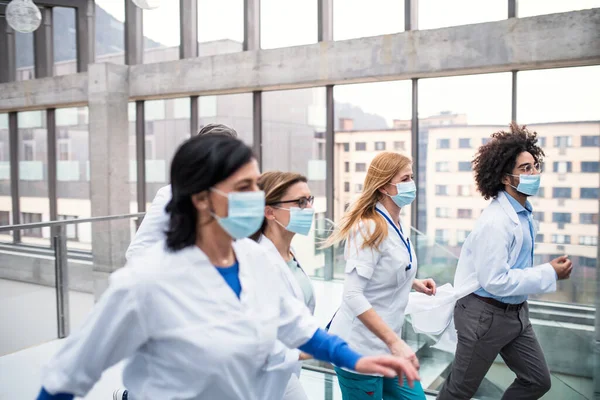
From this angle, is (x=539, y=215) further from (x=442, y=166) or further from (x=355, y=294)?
(x=355, y=294)

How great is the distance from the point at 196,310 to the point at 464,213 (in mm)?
5953

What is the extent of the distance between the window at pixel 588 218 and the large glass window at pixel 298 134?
10.9 feet

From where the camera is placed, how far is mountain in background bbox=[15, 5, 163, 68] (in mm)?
9711

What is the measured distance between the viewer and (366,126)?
7422 mm

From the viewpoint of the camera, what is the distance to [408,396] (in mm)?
2285

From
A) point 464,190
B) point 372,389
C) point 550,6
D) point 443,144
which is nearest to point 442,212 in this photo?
point 464,190

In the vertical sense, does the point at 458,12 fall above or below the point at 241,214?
above

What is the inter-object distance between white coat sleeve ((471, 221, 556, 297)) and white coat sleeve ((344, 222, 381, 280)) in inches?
23.6

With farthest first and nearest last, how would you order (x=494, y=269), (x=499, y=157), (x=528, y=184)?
(x=499, y=157) < (x=528, y=184) < (x=494, y=269)

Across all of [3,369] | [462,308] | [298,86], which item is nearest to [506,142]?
[462,308]

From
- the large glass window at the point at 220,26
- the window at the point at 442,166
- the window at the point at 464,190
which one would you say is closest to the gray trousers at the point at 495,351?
the window at the point at 464,190

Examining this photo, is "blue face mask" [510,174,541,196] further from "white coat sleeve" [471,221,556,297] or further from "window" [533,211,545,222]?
"window" [533,211,545,222]

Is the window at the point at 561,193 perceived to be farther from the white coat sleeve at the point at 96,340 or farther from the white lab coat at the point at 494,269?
the white coat sleeve at the point at 96,340

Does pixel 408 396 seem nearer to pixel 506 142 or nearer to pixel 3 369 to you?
pixel 506 142
